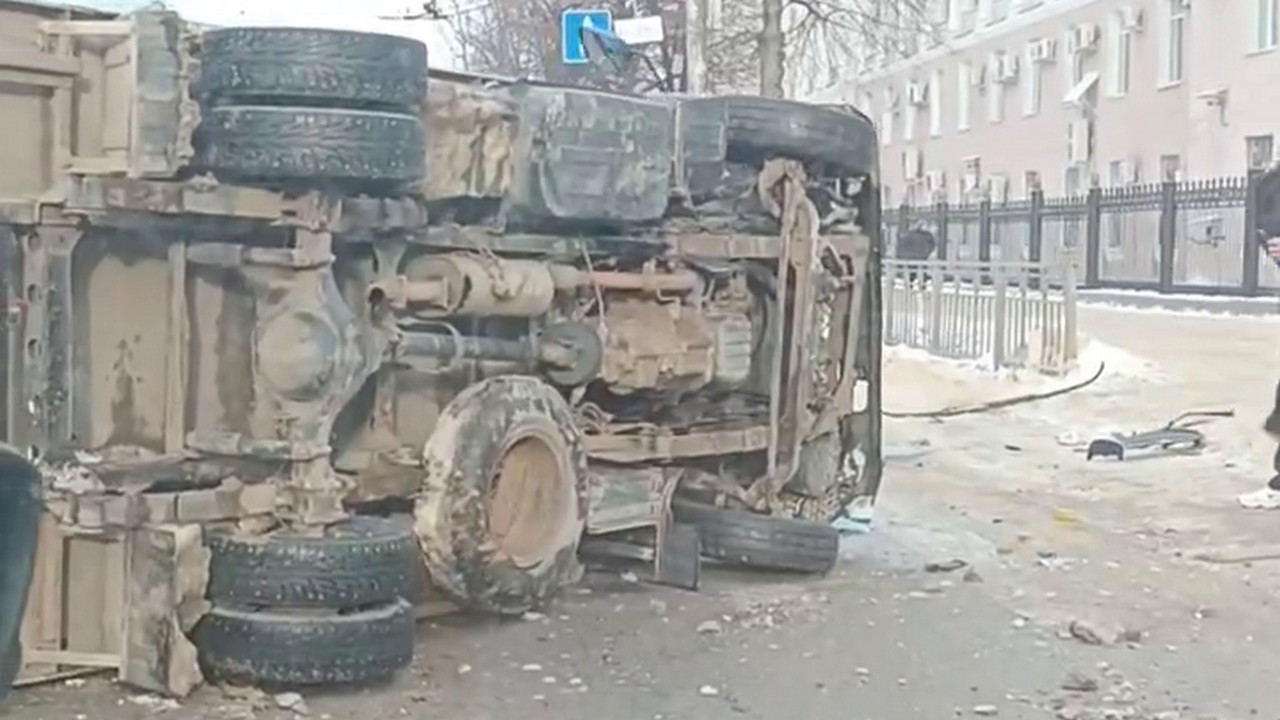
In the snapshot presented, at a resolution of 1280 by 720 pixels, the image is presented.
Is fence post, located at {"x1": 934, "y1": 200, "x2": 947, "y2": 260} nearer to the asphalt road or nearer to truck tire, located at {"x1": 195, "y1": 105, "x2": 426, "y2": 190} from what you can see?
the asphalt road

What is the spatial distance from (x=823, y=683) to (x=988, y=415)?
978cm

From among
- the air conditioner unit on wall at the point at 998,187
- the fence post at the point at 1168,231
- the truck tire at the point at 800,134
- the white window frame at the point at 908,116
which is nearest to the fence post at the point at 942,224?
the air conditioner unit on wall at the point at 998,187

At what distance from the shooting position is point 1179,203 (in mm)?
29844

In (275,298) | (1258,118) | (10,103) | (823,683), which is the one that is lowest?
(823,683)

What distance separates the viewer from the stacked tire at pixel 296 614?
543 centimetres

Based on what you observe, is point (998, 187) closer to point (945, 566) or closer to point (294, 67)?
point (945, 566)

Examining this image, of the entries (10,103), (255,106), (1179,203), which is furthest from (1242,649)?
(1179,203)

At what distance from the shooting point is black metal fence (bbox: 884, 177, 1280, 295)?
2794 centimetres

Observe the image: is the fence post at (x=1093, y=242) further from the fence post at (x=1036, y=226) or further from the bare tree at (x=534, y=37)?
the bare tree at (x=534, y=37)

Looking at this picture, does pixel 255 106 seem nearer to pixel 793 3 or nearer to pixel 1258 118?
pixel 793 3

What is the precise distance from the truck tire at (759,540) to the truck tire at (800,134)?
149 cm

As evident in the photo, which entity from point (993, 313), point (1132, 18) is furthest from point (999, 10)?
point (993, 313)

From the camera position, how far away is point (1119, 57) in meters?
39.0

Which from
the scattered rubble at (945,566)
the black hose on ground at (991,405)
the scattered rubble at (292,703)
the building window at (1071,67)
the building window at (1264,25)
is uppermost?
the building window at (1071,67)
